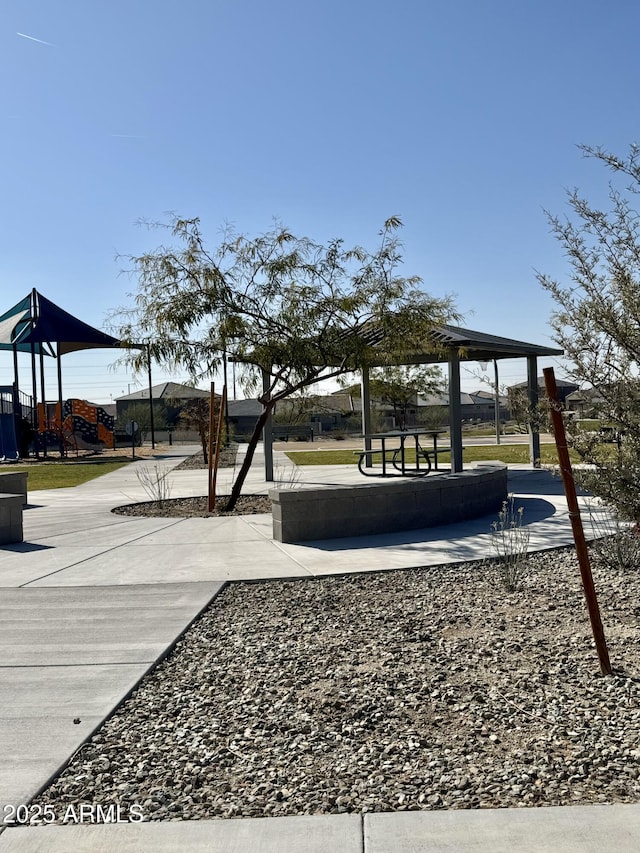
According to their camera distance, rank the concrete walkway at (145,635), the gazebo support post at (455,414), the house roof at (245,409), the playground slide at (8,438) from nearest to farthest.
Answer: the concrete walkway at (145,635), the gazebo support post at (455,414), the playground slide at (8,438), the house roof at (245,409)

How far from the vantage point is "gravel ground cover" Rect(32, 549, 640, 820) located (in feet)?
10.3

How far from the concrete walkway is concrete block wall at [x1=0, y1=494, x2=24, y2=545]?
19 centimetres

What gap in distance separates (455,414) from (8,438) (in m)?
21.7

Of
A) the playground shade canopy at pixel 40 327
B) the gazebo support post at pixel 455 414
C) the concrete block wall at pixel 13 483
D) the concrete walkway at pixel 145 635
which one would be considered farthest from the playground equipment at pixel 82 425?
the gazebo support post at pixel 455 414

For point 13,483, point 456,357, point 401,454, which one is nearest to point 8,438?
point 13,483

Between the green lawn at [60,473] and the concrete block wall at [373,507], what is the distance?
997 cm

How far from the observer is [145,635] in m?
5.36

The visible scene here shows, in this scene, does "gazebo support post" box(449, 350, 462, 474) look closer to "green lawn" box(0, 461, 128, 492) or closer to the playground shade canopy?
"green lawn" box(0, 461, 128, 492)

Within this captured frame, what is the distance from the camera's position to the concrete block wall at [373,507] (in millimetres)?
8945

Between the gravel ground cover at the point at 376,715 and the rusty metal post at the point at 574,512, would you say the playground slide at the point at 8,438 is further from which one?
the rusty metal post at the point at 574,512

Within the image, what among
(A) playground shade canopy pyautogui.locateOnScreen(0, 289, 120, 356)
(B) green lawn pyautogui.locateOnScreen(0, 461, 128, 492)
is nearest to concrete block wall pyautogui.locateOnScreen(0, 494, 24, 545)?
(B) green lawn pyautogui.locateOnScreen(0, 461, 128, 492)

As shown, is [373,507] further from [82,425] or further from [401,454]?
[82,425]

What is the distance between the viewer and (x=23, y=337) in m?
29.2

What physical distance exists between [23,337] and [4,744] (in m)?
27.7
